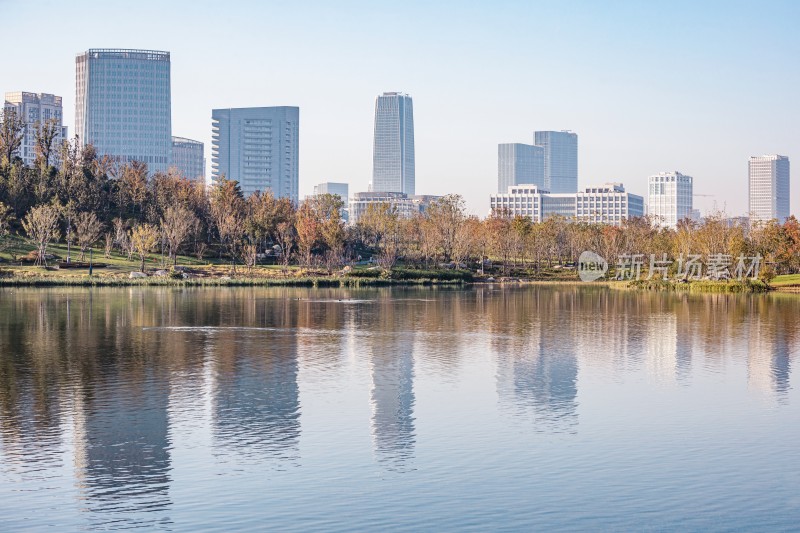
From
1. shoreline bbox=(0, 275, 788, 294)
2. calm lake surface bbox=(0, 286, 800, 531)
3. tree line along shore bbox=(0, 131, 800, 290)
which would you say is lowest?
calm lake surface bbox=(0, 286, 800, 531)

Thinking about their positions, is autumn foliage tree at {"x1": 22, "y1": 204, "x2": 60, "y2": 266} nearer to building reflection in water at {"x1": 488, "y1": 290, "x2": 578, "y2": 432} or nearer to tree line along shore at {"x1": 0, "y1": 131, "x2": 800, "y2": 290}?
tree line along shore at {"x1": 0, "y1": 131, "x2": 800, "y2": 290}

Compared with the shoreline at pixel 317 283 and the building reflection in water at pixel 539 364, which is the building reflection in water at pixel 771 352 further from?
the shoreline at pixel 317 283

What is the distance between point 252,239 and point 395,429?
96163 millimetres

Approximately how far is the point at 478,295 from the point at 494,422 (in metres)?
54.5

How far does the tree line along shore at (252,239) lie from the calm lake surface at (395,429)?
51.9 m

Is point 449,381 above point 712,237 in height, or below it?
below

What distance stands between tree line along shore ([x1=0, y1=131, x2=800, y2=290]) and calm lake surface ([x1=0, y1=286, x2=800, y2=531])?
51.9 m

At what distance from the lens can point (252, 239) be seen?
114625mm

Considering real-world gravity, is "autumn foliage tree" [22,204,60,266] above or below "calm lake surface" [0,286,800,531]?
above

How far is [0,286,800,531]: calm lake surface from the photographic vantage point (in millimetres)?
14602

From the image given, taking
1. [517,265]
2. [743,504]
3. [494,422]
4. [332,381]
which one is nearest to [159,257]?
[517,265]

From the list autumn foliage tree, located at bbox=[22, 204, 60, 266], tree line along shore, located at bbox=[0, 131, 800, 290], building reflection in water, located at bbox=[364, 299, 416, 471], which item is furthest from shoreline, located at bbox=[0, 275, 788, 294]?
building reflection in water, located at bbox=[364, 299, 416, 471]

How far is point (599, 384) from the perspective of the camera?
87.8 ft

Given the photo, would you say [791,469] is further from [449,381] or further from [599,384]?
[449,381]
